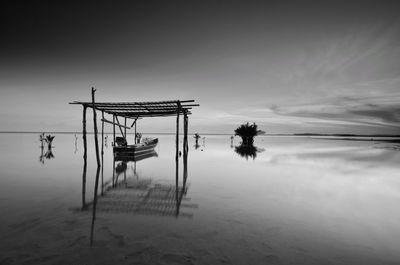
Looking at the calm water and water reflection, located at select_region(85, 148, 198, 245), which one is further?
water reflection, located at select_region(85, 148, 198, 245)

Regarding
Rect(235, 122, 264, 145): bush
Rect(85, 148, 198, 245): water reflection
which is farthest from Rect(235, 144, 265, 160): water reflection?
Rect(85, 148, 198, 245): water reflection

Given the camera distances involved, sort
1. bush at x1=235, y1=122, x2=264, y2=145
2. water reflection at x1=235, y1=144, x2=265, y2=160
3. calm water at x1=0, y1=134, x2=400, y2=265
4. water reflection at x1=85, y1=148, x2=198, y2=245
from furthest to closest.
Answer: bush at x1=235, y1=122, x2=264, y2=145 → water reflection at x1=235, y1=144, x2=265, y2=160 → water reflection at x1=85, y1=148, x2=198, y2=245 → calm water at x1=0, y1=134, x2=400, y2=265

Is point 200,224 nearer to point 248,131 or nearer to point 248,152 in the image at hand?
point 248,152

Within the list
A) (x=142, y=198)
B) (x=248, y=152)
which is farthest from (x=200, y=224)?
(x=248, y=152)

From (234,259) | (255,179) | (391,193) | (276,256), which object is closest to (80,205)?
(234,259)

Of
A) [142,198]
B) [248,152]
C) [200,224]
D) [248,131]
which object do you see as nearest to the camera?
[200,224]

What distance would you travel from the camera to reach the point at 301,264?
156 inches

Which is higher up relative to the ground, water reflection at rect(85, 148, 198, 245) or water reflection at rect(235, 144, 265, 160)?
water reflection at rect(235, 144, 265, 160)

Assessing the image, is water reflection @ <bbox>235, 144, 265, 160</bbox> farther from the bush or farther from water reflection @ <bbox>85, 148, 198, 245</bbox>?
water reflection @ <bbox>85, 148, 198, 245</bbox>

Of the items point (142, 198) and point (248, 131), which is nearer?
point (142, 198)

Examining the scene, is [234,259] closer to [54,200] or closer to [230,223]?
[230,223]

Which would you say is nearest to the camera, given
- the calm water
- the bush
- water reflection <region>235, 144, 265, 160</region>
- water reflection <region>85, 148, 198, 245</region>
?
the calm water

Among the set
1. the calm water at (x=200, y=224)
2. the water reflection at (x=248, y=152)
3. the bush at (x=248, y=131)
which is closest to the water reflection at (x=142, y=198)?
the calm water at (x=200, y=224)

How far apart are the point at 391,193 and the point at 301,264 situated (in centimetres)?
813
